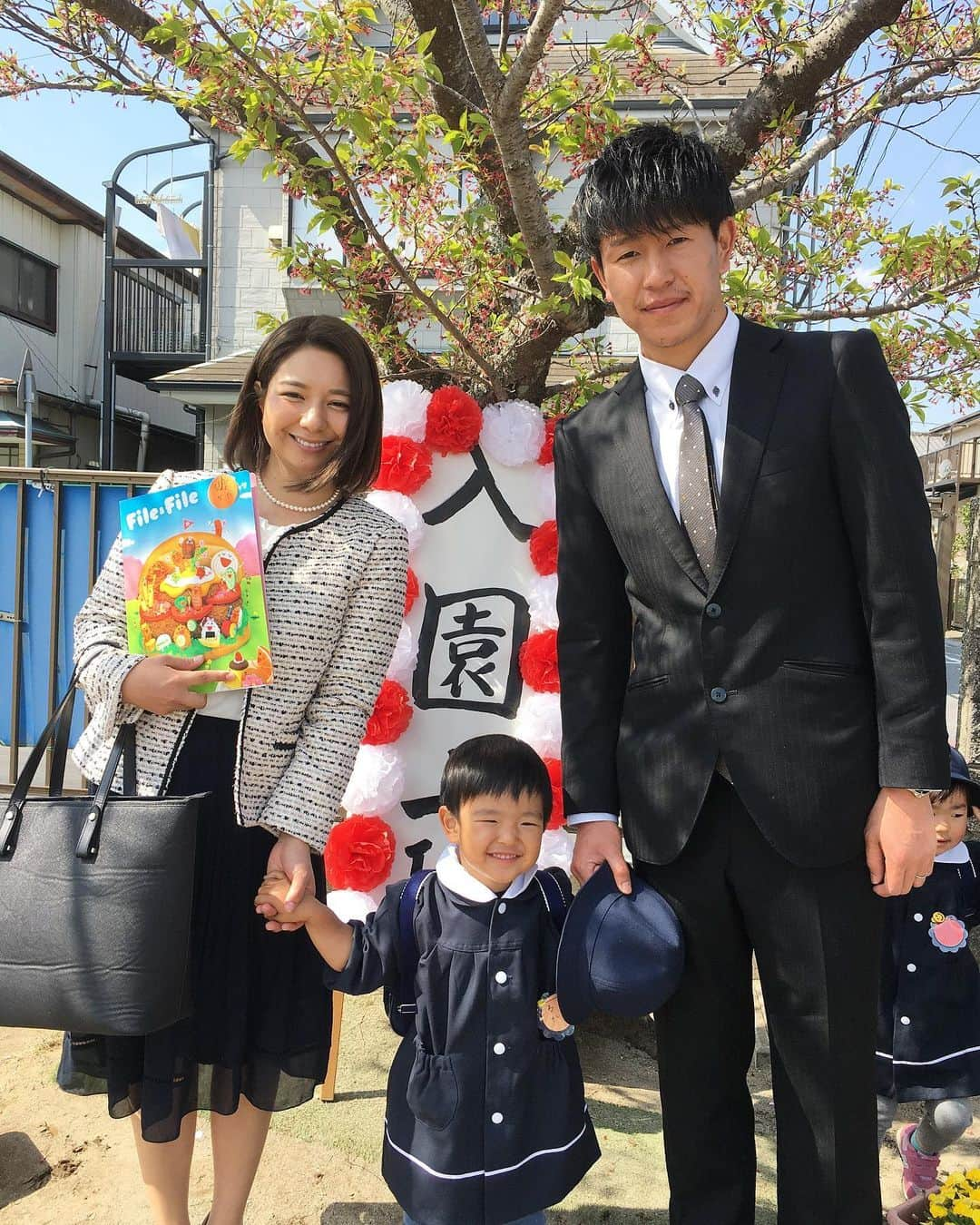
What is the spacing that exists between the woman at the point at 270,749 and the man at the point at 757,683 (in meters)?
0.63

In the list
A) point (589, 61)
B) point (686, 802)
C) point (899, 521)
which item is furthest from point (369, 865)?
point (589, 61)

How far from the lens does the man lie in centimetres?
175

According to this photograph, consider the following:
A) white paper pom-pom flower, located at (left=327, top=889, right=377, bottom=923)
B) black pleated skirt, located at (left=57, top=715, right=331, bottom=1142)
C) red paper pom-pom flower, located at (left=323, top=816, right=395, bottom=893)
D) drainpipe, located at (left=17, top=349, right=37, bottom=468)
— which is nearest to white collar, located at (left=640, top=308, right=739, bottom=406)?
black pleated skirt, located at (left=57, top=715, right=331, bottom=1142)

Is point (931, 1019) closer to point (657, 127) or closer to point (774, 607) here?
point (774, 607)

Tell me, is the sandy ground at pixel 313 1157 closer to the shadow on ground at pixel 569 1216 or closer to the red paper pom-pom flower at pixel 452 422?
the shadow on ground at pixel 569 1216

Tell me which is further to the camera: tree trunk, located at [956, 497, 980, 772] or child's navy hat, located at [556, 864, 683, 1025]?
tree trunk, located at [956, 497, 980, 772]

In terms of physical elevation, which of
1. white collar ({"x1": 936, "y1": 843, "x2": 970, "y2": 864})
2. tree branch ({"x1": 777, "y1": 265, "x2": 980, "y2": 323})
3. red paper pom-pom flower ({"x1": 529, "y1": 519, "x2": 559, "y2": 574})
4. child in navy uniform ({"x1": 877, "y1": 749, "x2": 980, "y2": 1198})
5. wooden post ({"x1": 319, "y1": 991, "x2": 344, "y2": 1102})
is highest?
tree branch ({"x1": 777, "y1": 265, "x2": 980, "y2": 323})

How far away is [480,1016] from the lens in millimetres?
2164

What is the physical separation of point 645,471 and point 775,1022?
1146mm

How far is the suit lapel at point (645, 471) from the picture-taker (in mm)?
1870

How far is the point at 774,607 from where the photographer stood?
1799 millimetres

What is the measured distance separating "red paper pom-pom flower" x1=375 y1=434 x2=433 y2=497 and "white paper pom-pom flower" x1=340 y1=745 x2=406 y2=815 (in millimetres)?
936

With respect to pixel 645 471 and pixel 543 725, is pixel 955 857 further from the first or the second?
pixel 645 471

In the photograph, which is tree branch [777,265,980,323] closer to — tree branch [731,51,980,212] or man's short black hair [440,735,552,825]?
tree branch [731,51,980,212]
